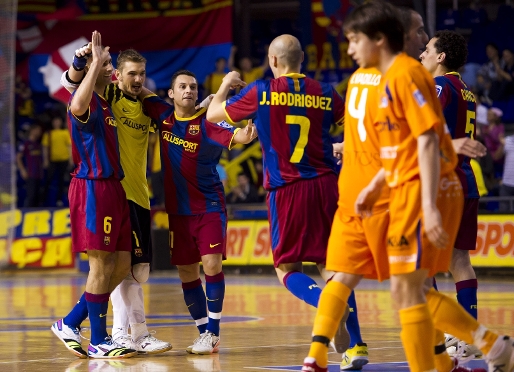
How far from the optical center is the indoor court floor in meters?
7.07

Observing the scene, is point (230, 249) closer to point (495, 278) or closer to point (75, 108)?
point (495, 278)

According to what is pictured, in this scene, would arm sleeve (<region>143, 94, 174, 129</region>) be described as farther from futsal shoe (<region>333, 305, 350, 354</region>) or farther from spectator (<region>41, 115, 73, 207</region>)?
spectator (<region>41, 115, 73, 207</region>)

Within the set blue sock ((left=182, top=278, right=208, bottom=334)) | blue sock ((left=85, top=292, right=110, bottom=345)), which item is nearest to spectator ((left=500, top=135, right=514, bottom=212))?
blue sock ((left=182, top=278, right=208, bottom=334))

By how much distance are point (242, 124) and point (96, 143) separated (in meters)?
12.2

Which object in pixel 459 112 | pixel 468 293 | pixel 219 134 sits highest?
pixel 459 112

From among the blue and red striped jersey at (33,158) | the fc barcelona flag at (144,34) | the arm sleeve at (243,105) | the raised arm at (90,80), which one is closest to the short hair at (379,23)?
the arm sleeve at (243,105)

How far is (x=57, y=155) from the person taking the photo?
2202cm

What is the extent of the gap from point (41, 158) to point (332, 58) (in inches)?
269

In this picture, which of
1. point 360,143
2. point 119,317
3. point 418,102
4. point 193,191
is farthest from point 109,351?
point 418,102

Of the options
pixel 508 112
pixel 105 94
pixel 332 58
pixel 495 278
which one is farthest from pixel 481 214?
pixel 105 94

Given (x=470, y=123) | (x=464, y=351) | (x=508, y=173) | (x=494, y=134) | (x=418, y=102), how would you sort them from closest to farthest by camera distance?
(x=418, y=102), (x=464, y=351), (x=470, y=123), (x=508, y=173), (x=494, y=134)

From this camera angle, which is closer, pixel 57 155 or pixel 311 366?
pixel 311 366

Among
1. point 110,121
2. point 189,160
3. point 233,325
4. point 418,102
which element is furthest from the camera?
point 233,325

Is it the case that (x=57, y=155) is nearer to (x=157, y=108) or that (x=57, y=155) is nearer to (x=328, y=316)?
(x=157, y=108)
